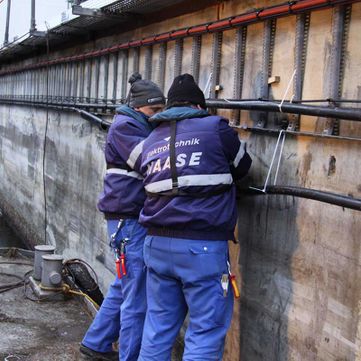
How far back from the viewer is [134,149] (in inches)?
160

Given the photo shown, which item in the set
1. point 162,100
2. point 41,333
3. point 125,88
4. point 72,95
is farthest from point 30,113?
point 162,100

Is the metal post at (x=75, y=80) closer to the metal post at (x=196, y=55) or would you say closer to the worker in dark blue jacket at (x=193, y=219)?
the metal post at (x=196, y=55)

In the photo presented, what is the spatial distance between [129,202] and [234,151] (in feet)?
3.63

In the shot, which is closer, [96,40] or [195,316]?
[195,316]

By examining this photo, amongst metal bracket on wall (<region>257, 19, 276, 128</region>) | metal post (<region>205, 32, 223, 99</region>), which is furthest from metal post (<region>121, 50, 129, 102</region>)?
metal bracket on wall (<region>257, 19, 276, 128</region>)

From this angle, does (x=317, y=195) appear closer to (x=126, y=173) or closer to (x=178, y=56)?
(x=126, y=173)

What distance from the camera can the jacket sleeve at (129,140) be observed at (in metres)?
4.06

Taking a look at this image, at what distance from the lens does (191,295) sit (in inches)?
134

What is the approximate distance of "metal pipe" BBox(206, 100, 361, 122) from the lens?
3.08m

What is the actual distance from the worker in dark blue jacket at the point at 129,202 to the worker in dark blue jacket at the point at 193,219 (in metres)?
0.55

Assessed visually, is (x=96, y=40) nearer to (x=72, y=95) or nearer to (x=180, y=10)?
(x=72, y=95)

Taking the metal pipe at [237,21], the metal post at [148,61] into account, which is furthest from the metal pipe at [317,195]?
the metal post at [148,61]

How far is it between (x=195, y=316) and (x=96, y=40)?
19.2 ft

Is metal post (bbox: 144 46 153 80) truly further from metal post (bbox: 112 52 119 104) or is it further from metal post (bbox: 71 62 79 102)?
metal post (bbox: 71 62 79 102)
